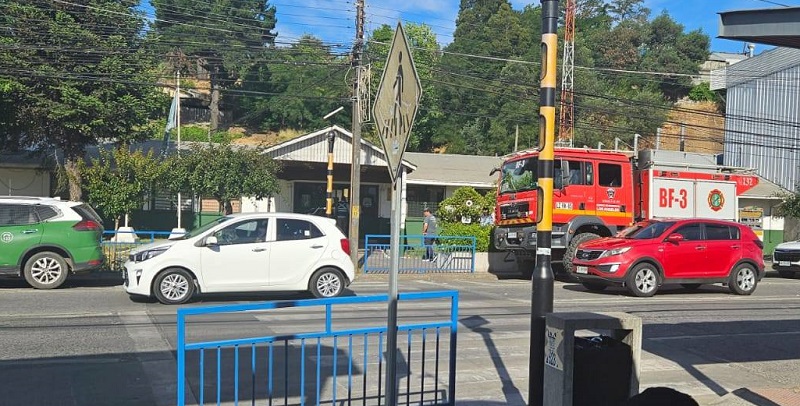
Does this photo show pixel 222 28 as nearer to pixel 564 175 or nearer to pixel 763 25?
pixel 564 175

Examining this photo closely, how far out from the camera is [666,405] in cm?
296

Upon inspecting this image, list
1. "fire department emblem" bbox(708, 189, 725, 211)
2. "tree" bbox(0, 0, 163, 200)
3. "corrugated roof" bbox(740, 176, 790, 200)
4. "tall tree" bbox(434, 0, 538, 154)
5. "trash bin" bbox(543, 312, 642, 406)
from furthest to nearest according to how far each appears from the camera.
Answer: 1. "tall tree" bbox(434, 0, 538, 154)
2. "corrugated roof" bbox(740, 176, 790, 200)
3. "tree" bbox(0, 0, 163, 200)
4. "fire department emblem" bbox(708, 189, 725, 211)
5. "trash bin" bbox(543, 312, 642, 406)

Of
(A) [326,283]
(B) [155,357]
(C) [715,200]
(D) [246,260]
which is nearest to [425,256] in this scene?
(A) [326,283]

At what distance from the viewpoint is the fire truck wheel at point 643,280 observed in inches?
600

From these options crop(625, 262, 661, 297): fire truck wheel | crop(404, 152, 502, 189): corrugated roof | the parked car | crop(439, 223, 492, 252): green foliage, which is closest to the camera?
crop(625, 262, 661, 297): fire truck wheel

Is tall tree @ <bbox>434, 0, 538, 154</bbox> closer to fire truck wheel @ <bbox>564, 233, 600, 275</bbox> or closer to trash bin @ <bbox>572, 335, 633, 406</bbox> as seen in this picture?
fire truck wheel @ <bbox>564, 233, 600, 275</bbox>

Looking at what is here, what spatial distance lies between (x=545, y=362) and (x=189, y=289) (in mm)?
8738

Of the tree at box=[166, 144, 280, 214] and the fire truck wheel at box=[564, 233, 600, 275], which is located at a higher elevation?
the tree at box=[166, 144, 280, 214]

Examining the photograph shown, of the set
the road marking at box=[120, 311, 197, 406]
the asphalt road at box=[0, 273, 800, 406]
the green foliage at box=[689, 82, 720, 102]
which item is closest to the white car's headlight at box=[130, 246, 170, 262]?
the asphalt road at box=[0, 273, 800, 406]

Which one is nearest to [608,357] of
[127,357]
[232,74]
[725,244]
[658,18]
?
[127,357]

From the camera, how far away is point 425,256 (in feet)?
66.3

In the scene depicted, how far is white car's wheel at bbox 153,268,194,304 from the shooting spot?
12312 millimetres

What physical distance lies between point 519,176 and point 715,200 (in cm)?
517

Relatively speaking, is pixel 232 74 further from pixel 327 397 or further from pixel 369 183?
pixel 327 397
